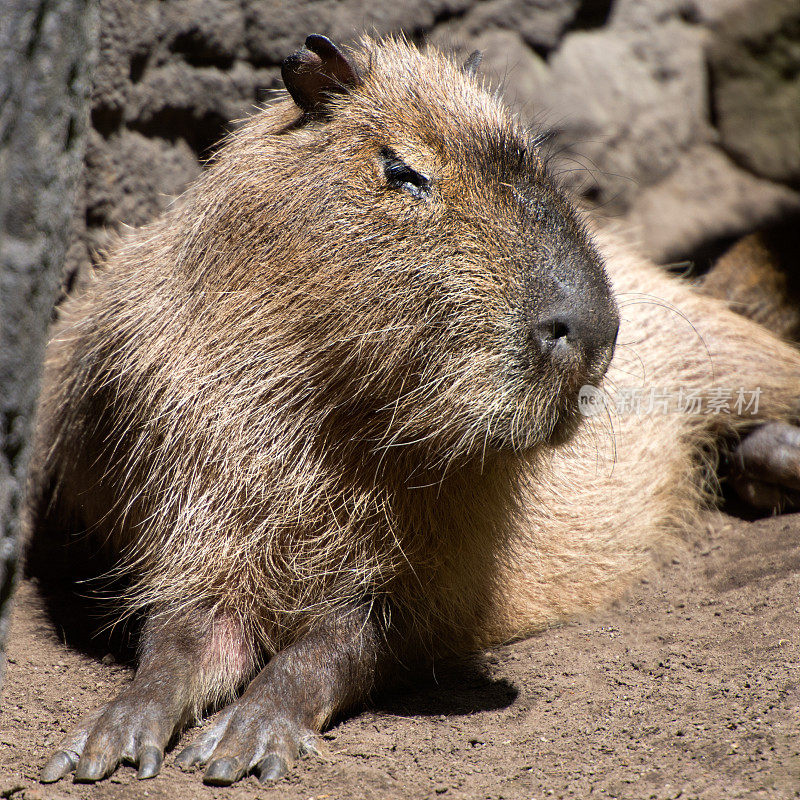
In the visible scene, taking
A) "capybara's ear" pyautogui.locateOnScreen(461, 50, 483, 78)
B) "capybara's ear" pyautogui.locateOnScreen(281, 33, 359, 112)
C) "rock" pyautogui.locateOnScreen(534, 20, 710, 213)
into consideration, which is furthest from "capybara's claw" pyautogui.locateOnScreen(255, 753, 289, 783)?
"rock" pyautogui.locateOnScreen(534, 20, 710, 213)

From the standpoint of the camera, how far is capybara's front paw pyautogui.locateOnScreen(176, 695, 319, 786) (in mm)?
1858

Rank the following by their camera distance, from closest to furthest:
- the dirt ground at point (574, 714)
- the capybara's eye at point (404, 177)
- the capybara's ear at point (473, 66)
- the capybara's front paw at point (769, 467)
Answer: the dirt ground at point (574, 714) < the capybara's eye at point (404, 177) < the capybara's ear at point (473, 66) < the capybara's front paw at point (769, 467)

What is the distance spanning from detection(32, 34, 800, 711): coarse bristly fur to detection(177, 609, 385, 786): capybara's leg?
0.08 m

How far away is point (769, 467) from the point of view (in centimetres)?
Answer: 319

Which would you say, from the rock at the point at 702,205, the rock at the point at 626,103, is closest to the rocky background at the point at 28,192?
the rock at the point at 626,103

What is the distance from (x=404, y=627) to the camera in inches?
91.5

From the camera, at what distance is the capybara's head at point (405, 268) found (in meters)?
1.91

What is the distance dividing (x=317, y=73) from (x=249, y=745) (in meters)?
1.53

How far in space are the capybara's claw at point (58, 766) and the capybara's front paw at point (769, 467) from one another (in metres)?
2.41

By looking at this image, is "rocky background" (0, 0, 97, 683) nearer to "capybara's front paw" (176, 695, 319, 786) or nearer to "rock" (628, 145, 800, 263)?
"capybara's front paw" (176, 695, 319, 786)

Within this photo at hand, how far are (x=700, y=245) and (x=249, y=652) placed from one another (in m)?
3.63

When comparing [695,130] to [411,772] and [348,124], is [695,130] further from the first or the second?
[411,772]

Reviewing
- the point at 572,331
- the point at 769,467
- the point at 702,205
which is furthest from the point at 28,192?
the point at 702,205

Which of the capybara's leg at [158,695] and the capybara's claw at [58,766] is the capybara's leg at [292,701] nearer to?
the capybara's leg at [158,695]
